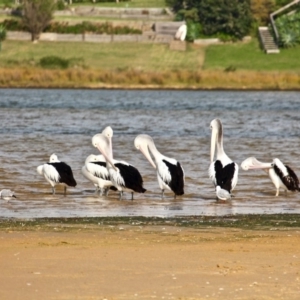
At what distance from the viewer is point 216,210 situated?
1212 cm

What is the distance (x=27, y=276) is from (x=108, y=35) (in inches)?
2184

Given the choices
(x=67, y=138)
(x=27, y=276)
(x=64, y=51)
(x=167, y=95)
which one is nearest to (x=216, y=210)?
(x=27, y=276)

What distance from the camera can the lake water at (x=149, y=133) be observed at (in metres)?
12.7

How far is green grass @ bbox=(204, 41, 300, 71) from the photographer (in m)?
55.2

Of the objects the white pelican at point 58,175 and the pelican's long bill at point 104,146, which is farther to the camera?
the pelican's long bill at point 104,146

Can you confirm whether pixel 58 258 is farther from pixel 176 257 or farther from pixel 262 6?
pixel 262 6

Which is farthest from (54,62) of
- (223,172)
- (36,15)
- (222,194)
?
(222,194)

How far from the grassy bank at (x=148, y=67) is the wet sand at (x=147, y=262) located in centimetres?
3690

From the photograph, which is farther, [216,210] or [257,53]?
[257,53]

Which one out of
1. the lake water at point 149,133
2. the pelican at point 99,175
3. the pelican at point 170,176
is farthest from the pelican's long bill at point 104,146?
the pelican at point 170,176

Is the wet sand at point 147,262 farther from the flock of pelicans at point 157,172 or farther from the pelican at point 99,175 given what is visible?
the pelican at point 99,175

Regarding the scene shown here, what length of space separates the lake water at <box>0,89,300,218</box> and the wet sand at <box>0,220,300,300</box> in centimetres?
202

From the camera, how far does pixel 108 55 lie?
190 feet

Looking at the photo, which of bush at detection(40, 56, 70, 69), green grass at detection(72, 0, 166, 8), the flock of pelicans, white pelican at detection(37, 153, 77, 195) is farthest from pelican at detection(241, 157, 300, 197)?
green grass at detection(72, 0, 166, 8)
